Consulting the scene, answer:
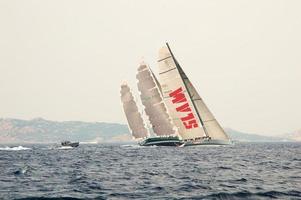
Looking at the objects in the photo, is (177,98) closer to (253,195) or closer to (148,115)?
(148,115)

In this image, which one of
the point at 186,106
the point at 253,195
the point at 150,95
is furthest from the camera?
the point at 150,95

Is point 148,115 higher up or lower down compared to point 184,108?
higher up

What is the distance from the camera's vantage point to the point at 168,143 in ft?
298

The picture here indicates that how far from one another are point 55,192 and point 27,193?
1550 millimetres

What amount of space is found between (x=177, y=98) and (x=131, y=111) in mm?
20332

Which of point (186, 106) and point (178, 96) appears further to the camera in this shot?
point (178, 96)

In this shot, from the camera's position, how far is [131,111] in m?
93.6

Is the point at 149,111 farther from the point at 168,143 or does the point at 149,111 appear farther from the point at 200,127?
the point at 200,127

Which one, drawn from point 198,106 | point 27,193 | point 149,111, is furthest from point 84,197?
point 149,111

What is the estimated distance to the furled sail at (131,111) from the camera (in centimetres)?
9331

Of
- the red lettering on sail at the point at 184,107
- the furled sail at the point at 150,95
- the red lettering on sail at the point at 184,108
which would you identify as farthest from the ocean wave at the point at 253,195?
the furled sail at the point at 150,95

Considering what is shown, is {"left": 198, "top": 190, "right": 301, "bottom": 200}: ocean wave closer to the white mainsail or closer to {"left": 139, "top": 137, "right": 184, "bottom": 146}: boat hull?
the white mainsail

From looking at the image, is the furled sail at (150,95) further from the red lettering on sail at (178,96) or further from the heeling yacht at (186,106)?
the red lettering on sail at (178,96)

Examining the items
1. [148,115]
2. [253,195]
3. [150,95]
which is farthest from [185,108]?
[253,195]
